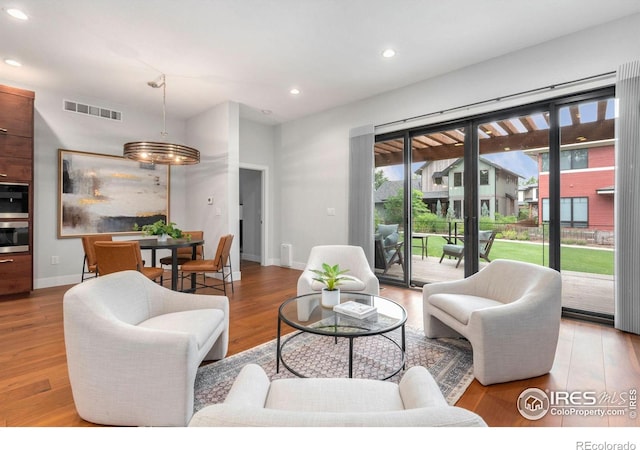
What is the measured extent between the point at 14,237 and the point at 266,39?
4.05 m

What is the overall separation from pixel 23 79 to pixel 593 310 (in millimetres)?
7593

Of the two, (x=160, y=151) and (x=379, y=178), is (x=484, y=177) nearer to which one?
(x=379, y=178)

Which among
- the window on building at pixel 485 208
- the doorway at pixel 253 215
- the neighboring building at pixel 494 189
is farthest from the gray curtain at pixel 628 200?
the doorway at pixel 253 215

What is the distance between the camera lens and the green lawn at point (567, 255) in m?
3.24

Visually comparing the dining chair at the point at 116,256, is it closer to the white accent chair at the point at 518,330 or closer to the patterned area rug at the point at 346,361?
the patterned area rug at the point at 346,361

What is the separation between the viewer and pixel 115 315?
1735 mm

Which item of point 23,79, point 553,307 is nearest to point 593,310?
point 553,307

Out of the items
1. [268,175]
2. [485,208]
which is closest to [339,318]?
[485,208]

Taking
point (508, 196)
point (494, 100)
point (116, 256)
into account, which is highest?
point (494, 100)

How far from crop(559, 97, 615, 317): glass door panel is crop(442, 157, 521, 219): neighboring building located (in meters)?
0.49

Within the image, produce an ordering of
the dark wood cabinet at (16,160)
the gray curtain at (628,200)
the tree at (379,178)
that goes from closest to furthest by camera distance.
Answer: the gray curtain at (628,200)
the dark wood cabinet at (16,160)
the tree at (379,178)

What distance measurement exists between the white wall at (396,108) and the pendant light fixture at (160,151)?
2.20 m

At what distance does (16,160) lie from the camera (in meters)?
3.93
